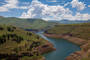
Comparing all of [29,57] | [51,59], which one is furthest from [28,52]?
[51,59]

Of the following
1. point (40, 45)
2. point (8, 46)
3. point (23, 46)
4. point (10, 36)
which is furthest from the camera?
point (40, 45)

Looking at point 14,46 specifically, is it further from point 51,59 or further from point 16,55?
point 51,59

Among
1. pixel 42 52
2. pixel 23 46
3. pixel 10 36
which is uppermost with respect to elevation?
pixel 10 36

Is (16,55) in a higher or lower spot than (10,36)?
lower

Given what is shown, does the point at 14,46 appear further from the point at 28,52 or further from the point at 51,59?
the point at 51,59

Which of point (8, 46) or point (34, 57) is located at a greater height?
point (8, 46)

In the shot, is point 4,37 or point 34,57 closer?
point 34,57

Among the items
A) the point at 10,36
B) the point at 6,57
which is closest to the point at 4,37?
the point at 10,36

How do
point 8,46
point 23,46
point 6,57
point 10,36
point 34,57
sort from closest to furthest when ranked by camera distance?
point 6,57 < point 34,57 < point 8,46 < point 23,46 < point 10,36

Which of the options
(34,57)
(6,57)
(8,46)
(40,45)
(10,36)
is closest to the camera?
(6,57)
